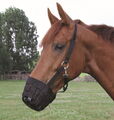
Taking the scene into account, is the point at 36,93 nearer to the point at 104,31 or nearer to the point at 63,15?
the point at 63,15

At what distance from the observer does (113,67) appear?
4.07 metres

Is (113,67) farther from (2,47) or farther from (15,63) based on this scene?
(15,63)

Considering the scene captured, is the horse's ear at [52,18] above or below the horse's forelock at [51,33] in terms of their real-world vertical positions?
above

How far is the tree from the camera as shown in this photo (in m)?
81.7

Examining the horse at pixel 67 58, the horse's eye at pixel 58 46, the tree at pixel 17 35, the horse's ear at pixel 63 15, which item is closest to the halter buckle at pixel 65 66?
the horse at pixel 67 58

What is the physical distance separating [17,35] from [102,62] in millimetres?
77365

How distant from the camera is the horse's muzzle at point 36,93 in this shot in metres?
3.82

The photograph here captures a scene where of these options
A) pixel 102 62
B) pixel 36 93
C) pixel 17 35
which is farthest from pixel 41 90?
pixel 17 35

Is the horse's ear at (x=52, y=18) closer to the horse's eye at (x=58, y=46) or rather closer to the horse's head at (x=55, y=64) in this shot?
the horse's head at (x=55, y=64)

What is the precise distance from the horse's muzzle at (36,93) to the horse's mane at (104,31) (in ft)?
2.79

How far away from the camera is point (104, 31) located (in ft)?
13.6

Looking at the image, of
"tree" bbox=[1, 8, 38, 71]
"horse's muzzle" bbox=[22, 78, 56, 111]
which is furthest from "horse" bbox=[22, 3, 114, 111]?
"tree" bbox=[1, 8, 38, 71]

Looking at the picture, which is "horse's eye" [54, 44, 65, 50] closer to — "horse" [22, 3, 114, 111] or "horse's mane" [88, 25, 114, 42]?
"horse" [22, 3, 114, 111]

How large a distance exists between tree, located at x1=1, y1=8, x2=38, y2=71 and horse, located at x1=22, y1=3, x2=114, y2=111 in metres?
77.0
